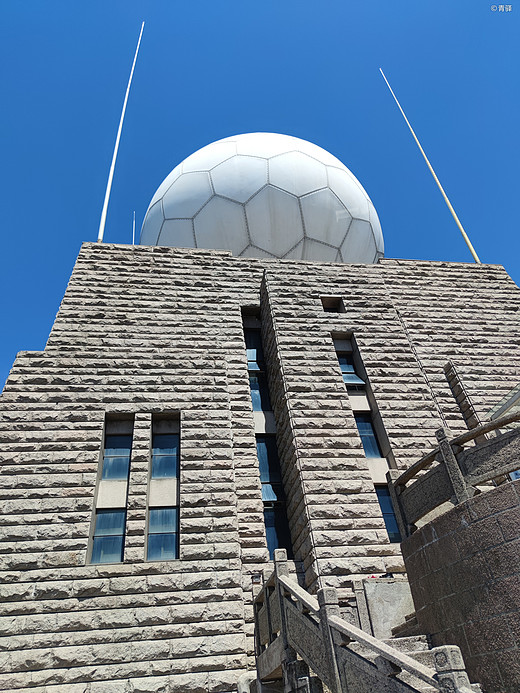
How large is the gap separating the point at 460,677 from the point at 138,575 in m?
5.96

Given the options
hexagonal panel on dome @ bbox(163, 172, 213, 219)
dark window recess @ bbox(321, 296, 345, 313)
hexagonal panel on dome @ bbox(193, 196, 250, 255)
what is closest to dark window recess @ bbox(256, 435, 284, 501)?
dark window recess @ bbox(321, 296, 345, 313)

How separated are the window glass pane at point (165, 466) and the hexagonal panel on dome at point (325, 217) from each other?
28.2 feet

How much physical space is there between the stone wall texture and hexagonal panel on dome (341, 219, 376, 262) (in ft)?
36.6

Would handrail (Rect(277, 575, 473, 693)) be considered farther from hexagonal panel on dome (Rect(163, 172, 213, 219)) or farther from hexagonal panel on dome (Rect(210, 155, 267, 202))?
hexagonal panel on dome (Rect(163, 172, 213, 219))

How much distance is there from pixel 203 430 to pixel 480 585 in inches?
230

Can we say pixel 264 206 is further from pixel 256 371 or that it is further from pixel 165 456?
pixel 165 456

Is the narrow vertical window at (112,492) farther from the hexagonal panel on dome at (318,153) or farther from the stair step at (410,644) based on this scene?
the hexagonal panel on dome at (318,153)

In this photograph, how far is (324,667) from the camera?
5.42 metres

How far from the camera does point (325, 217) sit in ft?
52.5

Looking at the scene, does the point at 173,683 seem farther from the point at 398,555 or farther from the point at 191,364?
the point at 191,364

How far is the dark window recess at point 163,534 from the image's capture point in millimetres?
8922

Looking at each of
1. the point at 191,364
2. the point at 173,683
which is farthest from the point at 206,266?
the point at 173,683

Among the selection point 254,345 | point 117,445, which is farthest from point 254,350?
point 117,445

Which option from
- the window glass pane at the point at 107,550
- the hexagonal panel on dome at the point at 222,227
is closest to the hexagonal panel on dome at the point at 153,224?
the hexagonal panel on dome at the point at 222,227
